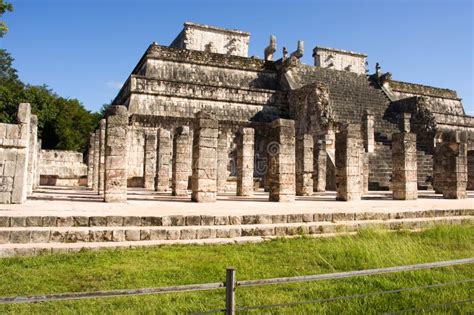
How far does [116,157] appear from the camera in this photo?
10.6m

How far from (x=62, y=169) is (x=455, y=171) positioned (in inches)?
794

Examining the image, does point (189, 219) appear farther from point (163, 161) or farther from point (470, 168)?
point (470, 168)

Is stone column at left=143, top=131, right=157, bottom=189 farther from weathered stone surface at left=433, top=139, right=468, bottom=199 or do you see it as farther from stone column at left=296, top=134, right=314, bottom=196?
weathered stone surface at left=433, top=139, right=468, bottom=199

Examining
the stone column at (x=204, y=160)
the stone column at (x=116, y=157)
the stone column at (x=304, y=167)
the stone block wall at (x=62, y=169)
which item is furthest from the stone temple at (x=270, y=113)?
the stone column at (x=116, y=157)

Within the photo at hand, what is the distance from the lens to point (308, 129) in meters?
21.3

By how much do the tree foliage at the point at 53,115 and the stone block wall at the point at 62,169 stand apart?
10.2m

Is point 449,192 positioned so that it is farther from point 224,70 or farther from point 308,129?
point 224,70

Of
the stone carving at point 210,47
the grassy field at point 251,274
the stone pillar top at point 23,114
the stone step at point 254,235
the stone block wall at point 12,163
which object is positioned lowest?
the grassy field at point 251,274

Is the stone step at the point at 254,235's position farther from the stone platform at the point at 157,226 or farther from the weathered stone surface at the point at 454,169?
the weathered stone surface at the point at 454,169

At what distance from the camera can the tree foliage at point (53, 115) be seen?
33.2m

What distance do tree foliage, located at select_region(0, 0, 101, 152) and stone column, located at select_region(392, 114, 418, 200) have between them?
28.7 meters

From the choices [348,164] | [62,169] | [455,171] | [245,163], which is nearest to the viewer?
[348,164]

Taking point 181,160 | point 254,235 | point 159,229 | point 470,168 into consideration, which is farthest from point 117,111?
point 470,168

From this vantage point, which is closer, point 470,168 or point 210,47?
point 470,168
